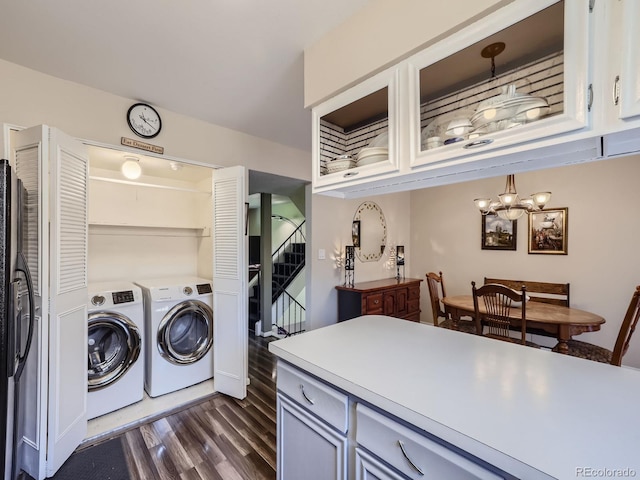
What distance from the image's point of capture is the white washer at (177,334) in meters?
2.56

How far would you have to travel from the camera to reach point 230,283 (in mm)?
2605

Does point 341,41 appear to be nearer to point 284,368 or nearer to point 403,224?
point 284,368

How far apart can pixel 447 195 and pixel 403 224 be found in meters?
0.85

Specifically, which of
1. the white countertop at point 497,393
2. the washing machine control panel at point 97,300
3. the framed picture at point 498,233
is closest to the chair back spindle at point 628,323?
the white countertop at point 497,393

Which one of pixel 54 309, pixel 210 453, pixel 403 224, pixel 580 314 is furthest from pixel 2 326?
pixel 403 224

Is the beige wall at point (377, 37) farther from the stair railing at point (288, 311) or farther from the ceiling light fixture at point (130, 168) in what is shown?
the stair railing at point (288, 311)

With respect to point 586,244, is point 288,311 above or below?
below

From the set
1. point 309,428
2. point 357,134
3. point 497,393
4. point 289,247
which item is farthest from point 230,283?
point 289,247

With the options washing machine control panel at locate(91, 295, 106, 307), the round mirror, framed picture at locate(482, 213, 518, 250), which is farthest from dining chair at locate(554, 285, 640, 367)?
washing machine control panel at locate(91, 295, 106, 307)

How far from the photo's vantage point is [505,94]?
98 centimetres

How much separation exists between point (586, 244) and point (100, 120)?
16.6 feet

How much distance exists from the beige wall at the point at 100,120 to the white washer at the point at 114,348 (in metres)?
1.29

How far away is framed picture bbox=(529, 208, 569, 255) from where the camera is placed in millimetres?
3404

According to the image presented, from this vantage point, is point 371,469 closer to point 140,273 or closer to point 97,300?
point 97,300
